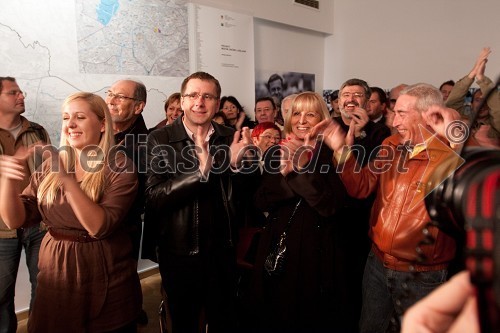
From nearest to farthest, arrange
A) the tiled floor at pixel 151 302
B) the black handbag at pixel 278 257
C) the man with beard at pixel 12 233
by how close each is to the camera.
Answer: the black handbag at pixel 278 257
the man with beard at pixel 12 233
the tiled floor at pixel 151 302

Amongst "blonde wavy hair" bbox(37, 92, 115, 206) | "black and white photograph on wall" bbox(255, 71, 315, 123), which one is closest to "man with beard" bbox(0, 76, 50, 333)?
"blonde wavy hair" bbox(37, 92, 115, 206)

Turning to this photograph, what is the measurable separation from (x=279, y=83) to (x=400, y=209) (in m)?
4.17

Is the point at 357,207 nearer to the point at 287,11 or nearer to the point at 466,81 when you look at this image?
the point at 466,81

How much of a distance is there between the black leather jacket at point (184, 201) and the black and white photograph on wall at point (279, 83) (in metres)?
2.93

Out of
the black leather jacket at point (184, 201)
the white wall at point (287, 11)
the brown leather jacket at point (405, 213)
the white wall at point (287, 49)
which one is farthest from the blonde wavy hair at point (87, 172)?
the white wall at point (287, 49)

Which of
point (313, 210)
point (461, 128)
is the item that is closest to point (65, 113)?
point (313, 210)

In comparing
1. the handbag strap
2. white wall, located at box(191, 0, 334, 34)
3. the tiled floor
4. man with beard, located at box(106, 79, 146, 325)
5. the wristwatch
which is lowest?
the tiled floor

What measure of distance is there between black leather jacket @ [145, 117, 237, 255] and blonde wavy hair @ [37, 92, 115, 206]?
285mm

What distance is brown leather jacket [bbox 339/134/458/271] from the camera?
157 cm

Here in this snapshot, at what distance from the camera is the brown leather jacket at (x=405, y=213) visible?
157 cm

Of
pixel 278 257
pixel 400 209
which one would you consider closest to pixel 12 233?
pixel 278 257

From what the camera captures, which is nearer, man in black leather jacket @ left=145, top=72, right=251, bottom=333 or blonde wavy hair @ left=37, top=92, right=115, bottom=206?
blonde wavy hair @ left=37, top=92, right=115, bottom=206

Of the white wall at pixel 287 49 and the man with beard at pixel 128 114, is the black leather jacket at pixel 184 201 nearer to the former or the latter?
the man with beard at pixel 128 114

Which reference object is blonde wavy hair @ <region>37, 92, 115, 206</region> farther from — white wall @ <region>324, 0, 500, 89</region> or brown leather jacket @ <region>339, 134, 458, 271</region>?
white wall @ <region>324, 0, 500, 89</region>
